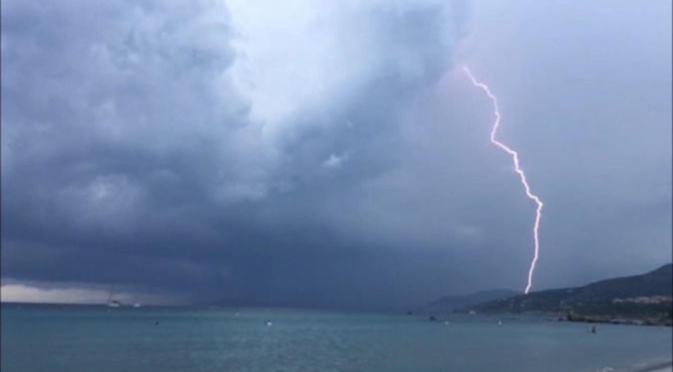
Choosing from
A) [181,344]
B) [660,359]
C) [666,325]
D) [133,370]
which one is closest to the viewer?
[133,370]

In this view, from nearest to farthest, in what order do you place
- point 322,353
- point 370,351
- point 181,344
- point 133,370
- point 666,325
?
point 133,370 → point 322,353 → point 370,351 → point 181,344 → point 666,325

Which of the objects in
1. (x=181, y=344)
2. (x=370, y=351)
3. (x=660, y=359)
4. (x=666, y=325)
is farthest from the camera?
(x=666, y=325)

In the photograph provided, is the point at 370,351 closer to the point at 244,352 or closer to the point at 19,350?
the point at 244,352

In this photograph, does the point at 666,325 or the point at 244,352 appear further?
the point at 666,325

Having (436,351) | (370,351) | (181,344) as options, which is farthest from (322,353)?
(181,344)

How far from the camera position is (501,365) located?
188 ft

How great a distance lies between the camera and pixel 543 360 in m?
62.7

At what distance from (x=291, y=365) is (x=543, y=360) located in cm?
2049

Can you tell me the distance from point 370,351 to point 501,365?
17.8m

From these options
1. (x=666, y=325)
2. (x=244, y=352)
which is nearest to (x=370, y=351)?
(x=244, y=352)

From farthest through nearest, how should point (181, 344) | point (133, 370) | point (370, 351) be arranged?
1. point (181, 344)
2. point (370, 351)
3. point (133, 370)

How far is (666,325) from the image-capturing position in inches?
6914

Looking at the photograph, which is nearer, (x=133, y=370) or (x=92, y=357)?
(x=133, y=370)

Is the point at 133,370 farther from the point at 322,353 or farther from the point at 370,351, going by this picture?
the point at 370,351
